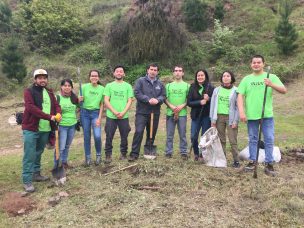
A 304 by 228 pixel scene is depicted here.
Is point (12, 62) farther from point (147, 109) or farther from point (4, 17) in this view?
point (147, 109)

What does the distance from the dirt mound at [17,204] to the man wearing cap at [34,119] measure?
25cm

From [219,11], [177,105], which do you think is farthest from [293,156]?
[219,11]

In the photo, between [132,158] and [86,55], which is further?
[86,55]

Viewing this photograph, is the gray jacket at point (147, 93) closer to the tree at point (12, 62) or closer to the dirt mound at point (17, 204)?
the dirt mound at point (17, 204)

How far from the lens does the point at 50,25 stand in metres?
22.2

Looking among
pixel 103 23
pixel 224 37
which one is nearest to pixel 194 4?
pixel 224 37

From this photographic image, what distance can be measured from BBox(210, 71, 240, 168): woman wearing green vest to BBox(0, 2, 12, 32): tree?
20.9 metres

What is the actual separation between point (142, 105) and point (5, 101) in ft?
40.9

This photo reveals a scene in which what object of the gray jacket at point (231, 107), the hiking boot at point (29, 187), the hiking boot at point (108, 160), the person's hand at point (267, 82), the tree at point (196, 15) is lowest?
the hiking boot at point (29, 187)

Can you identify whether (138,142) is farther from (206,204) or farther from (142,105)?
(206,204)

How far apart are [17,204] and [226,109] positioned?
12.1 ft

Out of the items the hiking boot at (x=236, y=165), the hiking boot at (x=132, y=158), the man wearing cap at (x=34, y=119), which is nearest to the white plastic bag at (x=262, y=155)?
the hiking boot at (x=236, y=165)

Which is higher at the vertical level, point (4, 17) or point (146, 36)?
point (4, 17)

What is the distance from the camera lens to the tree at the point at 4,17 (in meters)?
24.3
